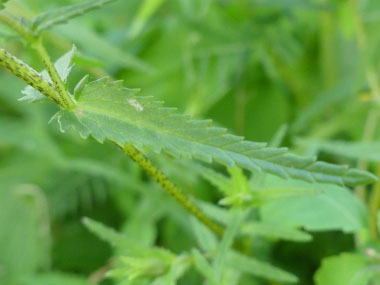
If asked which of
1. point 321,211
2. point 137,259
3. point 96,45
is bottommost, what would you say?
point 137,259

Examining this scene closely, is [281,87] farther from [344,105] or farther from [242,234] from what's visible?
[242,234]

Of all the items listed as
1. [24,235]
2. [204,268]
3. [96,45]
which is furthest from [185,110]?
[204,268]

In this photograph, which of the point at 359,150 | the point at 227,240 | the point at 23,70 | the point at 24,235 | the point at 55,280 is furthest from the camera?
the point at 24,235

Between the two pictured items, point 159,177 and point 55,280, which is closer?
point 159,177

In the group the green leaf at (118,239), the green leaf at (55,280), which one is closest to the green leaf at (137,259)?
the green leaf at (118,239)

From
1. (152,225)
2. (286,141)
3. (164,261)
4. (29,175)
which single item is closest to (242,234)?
(164,261)

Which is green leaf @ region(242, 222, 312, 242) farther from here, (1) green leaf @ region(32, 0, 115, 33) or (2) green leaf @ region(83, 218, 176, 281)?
(1) green leaf @ region(32, 0, 115, 33)

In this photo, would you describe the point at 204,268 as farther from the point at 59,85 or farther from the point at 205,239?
the point at 59,85
